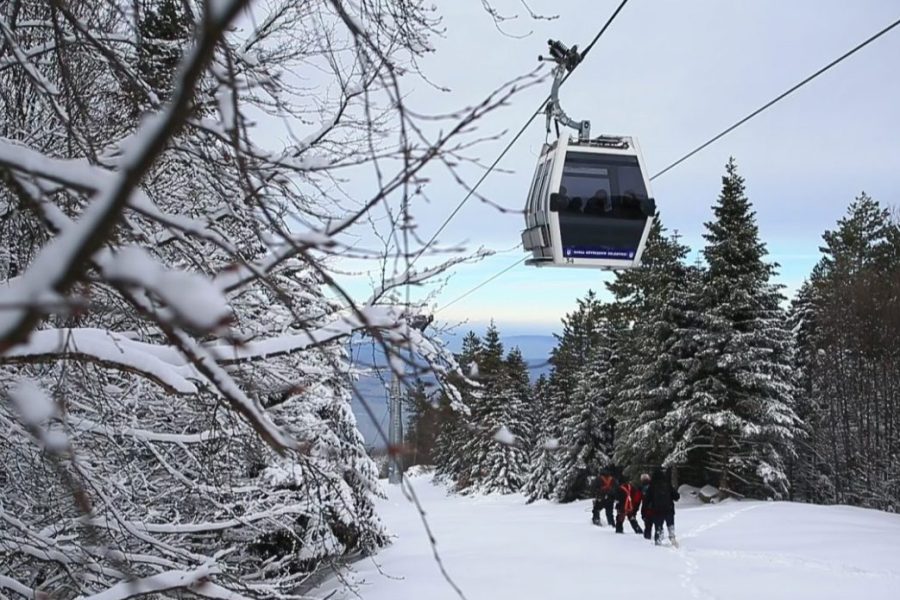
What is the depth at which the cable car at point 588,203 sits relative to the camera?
9555 millimetres

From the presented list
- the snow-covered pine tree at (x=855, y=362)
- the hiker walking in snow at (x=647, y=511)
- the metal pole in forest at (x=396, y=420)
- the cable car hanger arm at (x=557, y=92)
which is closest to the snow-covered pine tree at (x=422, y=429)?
the metal pole in forest at (x=396, y=420)

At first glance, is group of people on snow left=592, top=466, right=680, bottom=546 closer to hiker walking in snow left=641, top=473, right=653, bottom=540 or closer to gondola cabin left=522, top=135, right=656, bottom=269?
hiker walking in snow left=641, top=473, right=653, bottom=540

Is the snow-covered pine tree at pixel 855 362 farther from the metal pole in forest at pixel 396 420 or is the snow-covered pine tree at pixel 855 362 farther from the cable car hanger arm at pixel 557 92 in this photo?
the metal pole in forest at pixel 396 420

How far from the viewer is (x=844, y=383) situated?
109ft

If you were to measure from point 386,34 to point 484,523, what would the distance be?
13876mm

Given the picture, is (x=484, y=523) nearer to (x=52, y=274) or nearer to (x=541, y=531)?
(x=541, y=531)

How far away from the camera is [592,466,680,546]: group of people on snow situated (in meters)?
12.0

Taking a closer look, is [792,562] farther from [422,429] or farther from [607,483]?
[422,429]

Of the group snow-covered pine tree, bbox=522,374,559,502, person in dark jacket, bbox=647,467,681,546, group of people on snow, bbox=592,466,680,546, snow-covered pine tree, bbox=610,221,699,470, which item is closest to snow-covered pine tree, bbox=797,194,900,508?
snow-covered pine tree, bbox=610,221,699,470

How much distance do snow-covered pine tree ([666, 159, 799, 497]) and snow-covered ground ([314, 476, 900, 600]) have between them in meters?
7.89

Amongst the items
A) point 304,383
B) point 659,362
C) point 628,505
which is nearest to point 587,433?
point 659,362

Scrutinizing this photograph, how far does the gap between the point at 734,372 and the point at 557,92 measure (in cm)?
1782

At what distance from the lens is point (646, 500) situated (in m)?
12.6

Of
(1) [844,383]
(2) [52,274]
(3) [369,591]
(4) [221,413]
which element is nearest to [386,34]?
(4) [221,413]
